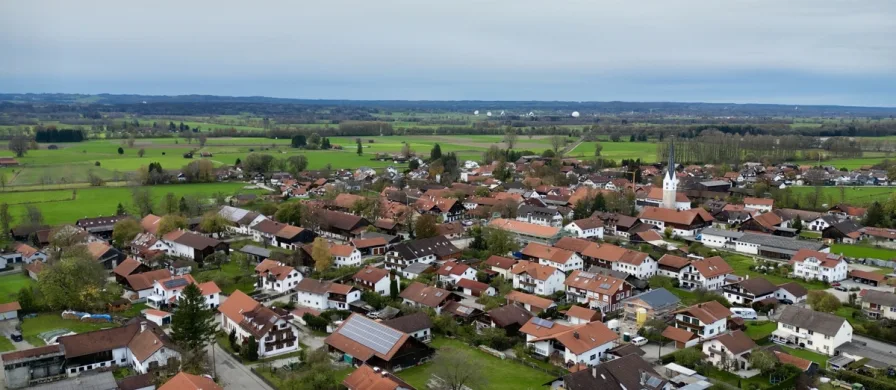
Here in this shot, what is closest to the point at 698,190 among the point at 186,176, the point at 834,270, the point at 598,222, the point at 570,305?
the point at 598,222

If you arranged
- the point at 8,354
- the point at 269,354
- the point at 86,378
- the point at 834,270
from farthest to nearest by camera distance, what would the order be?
the point at 834,270, the point at 269,354, the point at 8,354, the point at 86,378

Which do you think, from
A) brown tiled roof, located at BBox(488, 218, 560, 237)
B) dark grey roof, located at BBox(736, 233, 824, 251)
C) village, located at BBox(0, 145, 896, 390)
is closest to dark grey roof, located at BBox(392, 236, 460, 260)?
village, located at BBox(0, 145, 896, 390)

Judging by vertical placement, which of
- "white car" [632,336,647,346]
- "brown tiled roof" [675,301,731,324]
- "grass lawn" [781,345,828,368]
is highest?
"brown tiled roof" [675,301,731,324]

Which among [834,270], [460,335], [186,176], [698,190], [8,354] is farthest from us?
[186,176]

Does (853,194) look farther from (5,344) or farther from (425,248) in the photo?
(5,344)

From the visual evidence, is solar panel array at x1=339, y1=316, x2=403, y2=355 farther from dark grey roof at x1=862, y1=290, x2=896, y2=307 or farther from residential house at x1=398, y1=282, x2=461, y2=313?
dark grey roof at x1=862, y1=290, x2=896, y2=307

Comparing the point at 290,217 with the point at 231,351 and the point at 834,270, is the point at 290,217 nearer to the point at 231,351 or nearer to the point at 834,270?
the point at 231,351

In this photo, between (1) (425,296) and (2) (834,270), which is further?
(2) (834,270)
